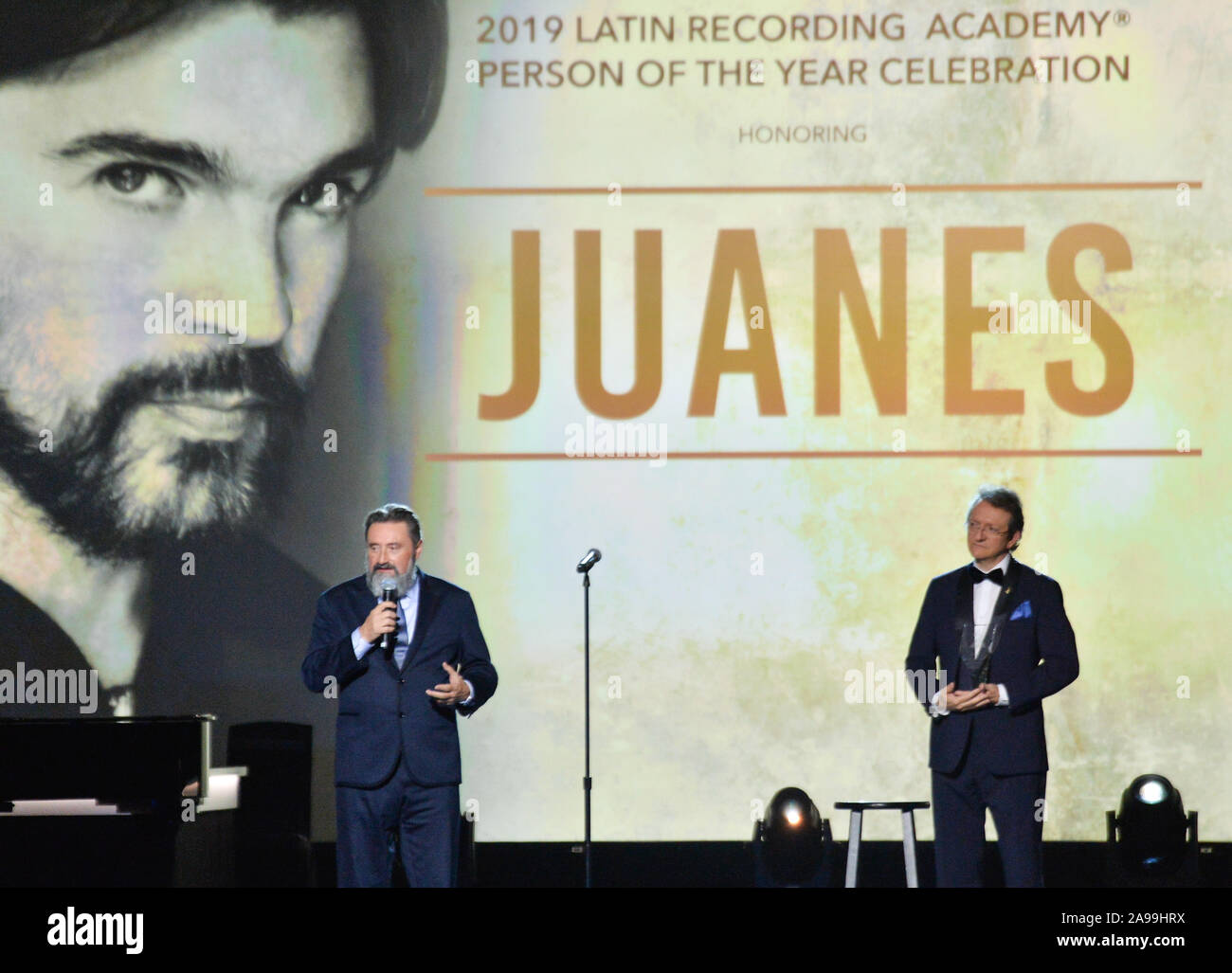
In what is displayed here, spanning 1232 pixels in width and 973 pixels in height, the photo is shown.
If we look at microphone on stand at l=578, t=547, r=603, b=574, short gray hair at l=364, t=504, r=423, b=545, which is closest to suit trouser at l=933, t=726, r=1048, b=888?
microphone on stand at l=578, t=547, r=603, b=574

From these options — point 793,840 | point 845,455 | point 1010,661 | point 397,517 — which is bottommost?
point 793,840

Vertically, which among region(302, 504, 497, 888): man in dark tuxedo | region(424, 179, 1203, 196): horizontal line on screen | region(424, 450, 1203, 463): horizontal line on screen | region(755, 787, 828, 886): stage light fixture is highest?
region(424, 179, 1203, 196): horizontal line on screen

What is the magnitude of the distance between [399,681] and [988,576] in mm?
2132

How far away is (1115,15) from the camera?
25.5ft

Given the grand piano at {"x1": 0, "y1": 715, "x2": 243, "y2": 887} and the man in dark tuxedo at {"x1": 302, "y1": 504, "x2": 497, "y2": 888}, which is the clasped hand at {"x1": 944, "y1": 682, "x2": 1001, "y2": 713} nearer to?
the man in dark tuxedo at {"x1": 302, "y1": 504, "x2": 497, "y2": 888}

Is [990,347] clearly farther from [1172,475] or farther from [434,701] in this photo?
[434,701]

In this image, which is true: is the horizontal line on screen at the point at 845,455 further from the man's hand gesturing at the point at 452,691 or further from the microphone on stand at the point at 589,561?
the man's hand gesturing at the point at 452,691

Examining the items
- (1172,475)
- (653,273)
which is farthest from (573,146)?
(1172,475)

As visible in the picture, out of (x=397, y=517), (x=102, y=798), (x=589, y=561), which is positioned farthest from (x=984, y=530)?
(x=102, y=798)

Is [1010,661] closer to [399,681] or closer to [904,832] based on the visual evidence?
[904,832]

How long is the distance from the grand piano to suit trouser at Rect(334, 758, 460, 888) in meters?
0.57

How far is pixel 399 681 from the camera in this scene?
559 cm

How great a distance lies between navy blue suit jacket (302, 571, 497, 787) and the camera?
18.1 ft

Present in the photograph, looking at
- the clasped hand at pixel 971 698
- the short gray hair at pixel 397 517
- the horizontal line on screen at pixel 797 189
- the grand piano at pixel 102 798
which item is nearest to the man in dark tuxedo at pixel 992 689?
the clasped hand at pixel 971 698
